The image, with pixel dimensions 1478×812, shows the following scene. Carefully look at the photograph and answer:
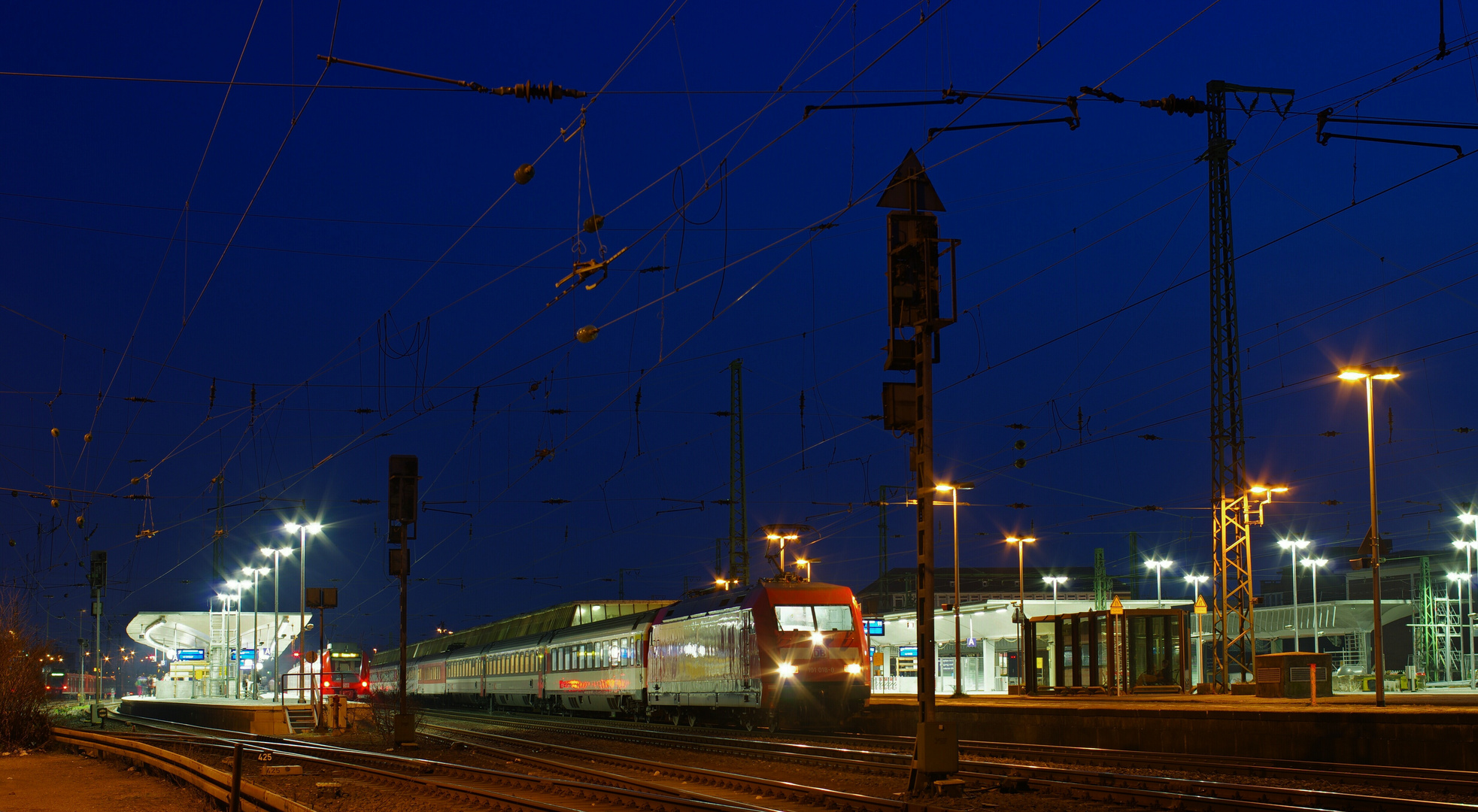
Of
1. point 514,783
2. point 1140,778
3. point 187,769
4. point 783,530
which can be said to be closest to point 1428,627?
point 783,530

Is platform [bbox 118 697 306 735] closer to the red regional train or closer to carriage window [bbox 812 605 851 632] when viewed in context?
the red regional train

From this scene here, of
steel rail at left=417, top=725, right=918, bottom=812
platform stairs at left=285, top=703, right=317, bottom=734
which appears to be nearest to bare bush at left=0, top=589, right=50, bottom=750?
platform stairs at left=285, top=703, right=317, bottom=734

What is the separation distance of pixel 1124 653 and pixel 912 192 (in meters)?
22.9

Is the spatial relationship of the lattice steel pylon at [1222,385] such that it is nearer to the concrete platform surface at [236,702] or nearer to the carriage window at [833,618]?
the carriage window at [833,618]

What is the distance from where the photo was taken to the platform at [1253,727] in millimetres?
17734

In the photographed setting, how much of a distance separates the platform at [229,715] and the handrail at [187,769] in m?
4.04

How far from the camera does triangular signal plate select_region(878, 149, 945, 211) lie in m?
16.5

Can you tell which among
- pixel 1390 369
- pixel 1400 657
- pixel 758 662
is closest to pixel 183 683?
pixel 758 662

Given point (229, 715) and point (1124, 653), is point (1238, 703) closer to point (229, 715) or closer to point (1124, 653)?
point (1124, 653)

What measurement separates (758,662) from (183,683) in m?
41.4

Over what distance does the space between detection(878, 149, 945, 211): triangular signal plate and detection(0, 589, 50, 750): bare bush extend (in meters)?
22.2

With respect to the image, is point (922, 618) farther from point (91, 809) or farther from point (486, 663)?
point (486, 663)

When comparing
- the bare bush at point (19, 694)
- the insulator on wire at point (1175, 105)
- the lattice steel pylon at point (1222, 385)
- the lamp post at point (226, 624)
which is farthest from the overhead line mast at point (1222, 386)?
the lamp post at point (226, 624)

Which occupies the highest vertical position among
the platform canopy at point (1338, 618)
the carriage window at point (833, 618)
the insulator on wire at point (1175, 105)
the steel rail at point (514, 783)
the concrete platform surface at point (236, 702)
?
the insulator on wire at point (1175, 105)
